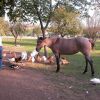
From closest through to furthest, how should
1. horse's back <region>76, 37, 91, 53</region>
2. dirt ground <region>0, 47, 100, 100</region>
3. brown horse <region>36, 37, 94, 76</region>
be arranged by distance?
dirt ground <region>0, 47, 100, 100</region> → horse's back <region>76, 37, 91, 53</region> → brown horse <region>36, 37, 94, 76</region>

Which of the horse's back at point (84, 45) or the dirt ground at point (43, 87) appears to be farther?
the horse's back at point (84, 45)

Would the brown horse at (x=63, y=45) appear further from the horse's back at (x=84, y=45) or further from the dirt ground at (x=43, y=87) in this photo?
the dirt ground at (x=43, y=87)

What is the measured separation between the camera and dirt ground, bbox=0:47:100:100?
9.43 meters

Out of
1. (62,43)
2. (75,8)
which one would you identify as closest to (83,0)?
(75,8)

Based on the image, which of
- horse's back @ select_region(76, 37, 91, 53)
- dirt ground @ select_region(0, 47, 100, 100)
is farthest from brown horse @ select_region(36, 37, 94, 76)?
dirt ground @ select_region(0, 47, 100, 100)

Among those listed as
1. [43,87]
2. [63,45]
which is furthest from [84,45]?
[43,87]

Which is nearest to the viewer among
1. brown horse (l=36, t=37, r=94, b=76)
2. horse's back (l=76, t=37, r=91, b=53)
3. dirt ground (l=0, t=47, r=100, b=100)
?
dirt ground (l=0, t=47, r=100, b=100)

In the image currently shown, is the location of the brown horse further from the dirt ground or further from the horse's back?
the dirt ground

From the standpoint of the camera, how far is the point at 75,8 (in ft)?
72.7

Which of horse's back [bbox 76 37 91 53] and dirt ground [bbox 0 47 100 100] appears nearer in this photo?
dirt ground [bbox 0 47 100 100]

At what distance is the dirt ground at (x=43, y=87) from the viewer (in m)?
9.43

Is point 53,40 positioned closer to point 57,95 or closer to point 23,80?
point 23,80

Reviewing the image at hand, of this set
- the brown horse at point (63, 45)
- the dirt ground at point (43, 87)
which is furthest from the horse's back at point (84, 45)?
the dirt ground at point (43, 87)

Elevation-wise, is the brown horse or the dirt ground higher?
the brown horse
